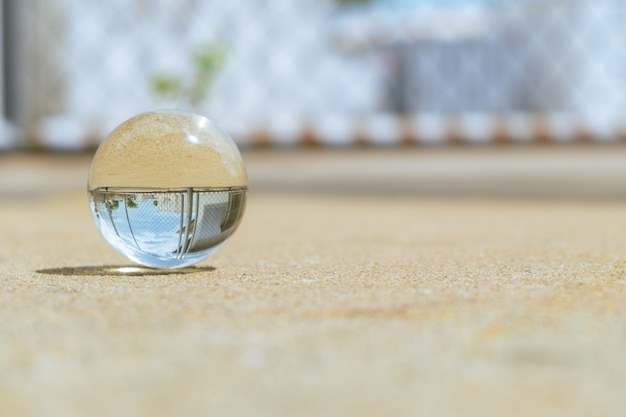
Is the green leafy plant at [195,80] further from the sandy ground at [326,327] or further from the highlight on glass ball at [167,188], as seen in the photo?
the highlight on glass ball at [167,188]

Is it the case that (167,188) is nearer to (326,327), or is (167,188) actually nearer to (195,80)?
(326,327)

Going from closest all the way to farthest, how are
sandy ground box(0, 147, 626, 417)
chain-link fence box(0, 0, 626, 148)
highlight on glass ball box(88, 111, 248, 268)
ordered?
→ sandy ground box(0, 147, 626, 417)
highlight on glass ball box(88, 111, 248, 268)
chain-link fence box(0, 0, 626, 148)

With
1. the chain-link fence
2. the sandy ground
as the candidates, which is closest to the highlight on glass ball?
the sandy ground

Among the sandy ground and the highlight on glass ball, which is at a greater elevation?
the highlight on glass ball

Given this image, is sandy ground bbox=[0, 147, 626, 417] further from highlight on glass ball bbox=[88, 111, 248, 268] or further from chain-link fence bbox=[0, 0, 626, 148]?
chain-link fence bbox=[0, 0, 626, 148]

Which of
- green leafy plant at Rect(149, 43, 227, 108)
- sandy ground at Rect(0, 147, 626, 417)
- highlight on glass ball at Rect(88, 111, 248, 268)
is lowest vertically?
sandy ground at Rect(0, 147, 626, 417)

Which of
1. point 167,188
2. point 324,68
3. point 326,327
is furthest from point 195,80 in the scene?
point 326,327
